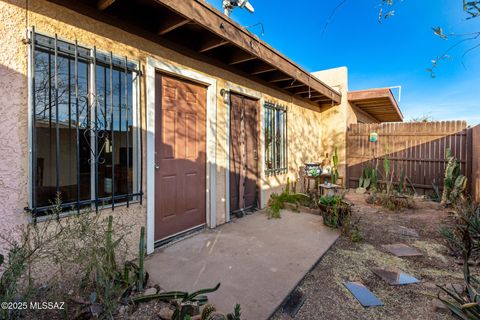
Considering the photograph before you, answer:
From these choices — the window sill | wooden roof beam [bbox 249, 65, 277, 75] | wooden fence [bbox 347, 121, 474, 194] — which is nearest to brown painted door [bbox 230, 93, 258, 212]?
the window sill

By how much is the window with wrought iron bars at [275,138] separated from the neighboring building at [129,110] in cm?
64

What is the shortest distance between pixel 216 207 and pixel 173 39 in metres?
2.52

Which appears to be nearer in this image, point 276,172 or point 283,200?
point 283,200

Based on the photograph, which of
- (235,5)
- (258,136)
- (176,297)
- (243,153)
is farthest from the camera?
(258,136)

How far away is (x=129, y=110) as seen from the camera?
2703 mm

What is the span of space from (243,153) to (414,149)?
528 cm

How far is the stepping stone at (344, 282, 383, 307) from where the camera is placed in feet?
6.84

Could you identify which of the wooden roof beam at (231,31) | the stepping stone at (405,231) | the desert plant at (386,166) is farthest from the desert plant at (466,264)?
the wooden roof beam at (231,31)

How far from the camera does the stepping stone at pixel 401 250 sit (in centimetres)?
302

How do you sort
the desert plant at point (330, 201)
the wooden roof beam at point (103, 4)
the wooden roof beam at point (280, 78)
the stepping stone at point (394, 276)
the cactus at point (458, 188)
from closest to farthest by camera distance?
the wooden roof beam at point (103, 4) < the stepping stone at point (394, 276) < the desert plant at point (330, 201) < the wooden roof beam at point (280, 78) < the cactus at point (458, 188)

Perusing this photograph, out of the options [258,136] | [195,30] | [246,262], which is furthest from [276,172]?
[195,30]

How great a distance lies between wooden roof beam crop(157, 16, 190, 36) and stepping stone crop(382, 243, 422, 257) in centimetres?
383

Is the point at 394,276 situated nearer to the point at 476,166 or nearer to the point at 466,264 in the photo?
the point at 466,264

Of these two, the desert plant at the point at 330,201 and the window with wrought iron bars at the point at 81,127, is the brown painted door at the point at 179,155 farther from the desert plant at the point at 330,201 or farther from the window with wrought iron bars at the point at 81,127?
the desert plant at the point at 330,201
